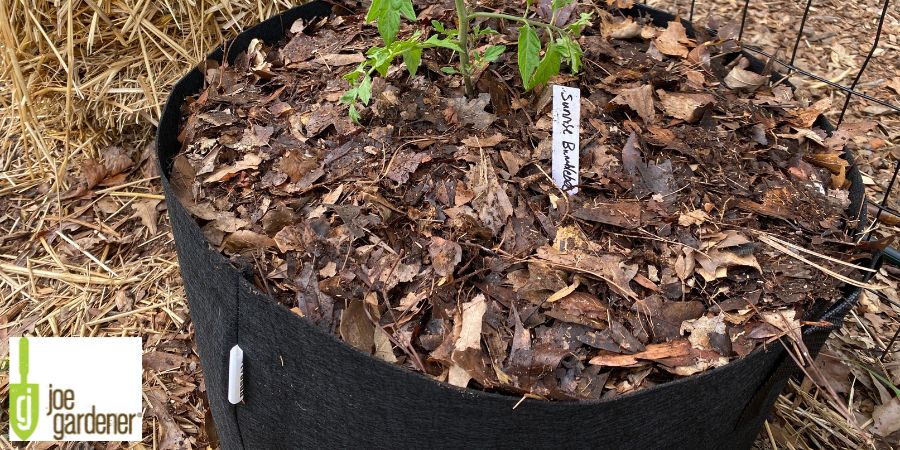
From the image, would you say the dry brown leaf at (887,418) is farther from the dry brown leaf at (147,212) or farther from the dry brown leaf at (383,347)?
the dry brown leaf at (147,212)

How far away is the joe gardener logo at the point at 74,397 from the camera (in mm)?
1613

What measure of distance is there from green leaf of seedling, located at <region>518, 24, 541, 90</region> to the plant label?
0.09 m

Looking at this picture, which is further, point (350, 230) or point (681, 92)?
point (681, 92)

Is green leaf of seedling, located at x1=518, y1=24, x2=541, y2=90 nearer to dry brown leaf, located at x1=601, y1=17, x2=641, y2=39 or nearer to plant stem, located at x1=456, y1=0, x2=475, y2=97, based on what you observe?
plant stem, located at x1=456, y1=0, x2=475, y2=97

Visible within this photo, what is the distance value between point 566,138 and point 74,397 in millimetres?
1249

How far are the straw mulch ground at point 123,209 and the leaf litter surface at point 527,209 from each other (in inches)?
21.3

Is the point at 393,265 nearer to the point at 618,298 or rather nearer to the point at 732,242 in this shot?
the point at 618,298

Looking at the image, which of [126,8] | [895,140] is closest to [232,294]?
[126,8]

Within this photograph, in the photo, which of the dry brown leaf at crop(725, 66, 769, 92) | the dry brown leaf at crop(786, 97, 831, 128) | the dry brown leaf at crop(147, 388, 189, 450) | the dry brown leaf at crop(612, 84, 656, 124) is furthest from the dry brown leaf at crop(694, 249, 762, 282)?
the dry brown leaf at crop(147, 388, 189, 450)

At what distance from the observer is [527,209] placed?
1.27 meters

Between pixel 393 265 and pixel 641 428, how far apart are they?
18.3 inches

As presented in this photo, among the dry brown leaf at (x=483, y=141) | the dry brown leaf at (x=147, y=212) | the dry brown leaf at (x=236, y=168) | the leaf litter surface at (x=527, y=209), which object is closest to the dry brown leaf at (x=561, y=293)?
the leaf litter surface at (x=527, y=209)

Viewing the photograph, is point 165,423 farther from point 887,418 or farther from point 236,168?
point 887,418

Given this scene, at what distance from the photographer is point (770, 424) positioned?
1.65m
